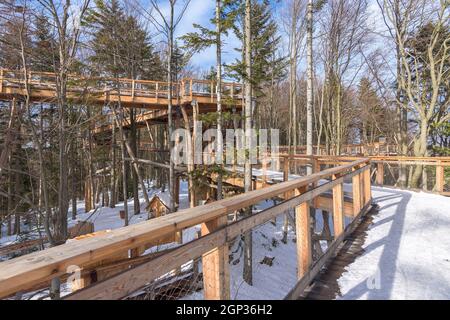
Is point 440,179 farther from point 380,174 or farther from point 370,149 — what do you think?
point 370,149

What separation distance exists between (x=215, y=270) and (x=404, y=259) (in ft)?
10.0

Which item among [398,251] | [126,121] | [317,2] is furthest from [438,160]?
[126,121]

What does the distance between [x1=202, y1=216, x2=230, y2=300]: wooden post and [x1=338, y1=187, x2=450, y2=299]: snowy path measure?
5.41 ft

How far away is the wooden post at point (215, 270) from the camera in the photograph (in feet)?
5.24

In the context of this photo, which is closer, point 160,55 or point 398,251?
point 398,251

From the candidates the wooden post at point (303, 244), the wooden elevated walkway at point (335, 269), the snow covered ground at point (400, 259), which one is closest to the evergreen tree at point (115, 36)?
the snow covered ground at point (400, 259)

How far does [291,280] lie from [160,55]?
13956mm

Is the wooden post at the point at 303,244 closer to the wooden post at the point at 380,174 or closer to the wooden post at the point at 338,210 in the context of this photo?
the wooden post at the point at 338,210

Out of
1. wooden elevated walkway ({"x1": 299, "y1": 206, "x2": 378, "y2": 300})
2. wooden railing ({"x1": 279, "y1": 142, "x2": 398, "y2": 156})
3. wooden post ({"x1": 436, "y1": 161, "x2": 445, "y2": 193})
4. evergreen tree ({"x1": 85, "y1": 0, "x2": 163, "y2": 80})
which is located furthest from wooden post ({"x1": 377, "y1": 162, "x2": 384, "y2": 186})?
wooden railing ({"x1": 279, "y1": 142, "x2": 398, "y2": 156})

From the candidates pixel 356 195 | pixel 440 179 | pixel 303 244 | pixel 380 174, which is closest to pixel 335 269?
pixel 303 244

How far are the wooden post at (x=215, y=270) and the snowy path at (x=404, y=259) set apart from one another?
1649mm
